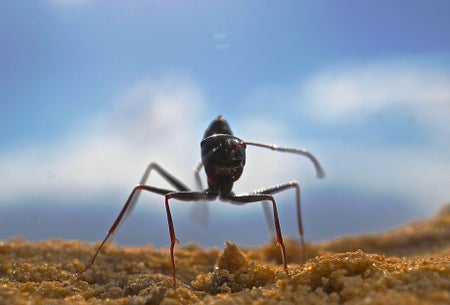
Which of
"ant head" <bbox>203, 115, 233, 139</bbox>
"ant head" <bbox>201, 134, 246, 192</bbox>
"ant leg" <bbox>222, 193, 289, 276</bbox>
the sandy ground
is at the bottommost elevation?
the sandy ground

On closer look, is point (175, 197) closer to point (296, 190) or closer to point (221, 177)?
point (221, 177)

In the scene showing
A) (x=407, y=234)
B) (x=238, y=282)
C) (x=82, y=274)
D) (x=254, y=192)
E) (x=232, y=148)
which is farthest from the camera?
(x=407, y=234)

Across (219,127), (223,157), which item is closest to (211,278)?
(223,157)

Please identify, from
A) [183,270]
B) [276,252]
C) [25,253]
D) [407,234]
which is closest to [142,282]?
[183,270]

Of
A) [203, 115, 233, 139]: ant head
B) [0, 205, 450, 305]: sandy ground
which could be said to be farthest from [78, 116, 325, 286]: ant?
[203, 115, 233, 139]: ant head

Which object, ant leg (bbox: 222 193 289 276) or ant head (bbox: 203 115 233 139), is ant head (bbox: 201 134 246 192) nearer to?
ant leg (bbox: 222 193 289 276)

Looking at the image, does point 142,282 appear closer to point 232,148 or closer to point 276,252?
point 232,148
